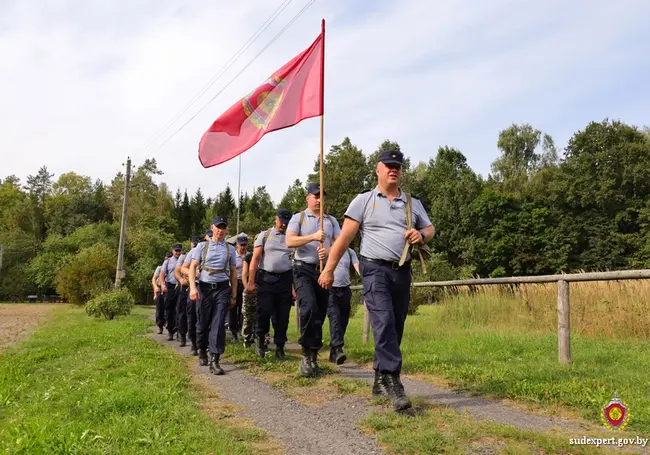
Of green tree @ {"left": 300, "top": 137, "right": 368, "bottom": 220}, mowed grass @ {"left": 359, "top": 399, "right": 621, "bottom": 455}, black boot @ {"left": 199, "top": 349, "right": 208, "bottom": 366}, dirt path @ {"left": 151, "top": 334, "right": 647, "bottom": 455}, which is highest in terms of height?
green tree @ {"left": 300, "top": 137, "right": 368, "bottom": 220}

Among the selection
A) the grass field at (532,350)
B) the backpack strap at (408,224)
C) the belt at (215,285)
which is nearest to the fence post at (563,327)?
the grass field at (532,350)

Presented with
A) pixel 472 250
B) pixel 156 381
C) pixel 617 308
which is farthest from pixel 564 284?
pixel 472 250

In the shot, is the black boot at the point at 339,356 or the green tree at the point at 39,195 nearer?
the black boot at the point at 339,356

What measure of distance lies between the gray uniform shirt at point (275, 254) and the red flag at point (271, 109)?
141 centimetres

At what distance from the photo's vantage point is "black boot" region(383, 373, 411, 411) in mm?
4430

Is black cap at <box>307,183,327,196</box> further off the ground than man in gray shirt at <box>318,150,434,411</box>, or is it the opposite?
black cap at <box>307,183,327,196</box>

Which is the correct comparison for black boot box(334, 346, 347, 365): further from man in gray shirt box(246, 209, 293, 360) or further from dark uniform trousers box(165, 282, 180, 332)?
dark uniform trousers box(165, 282, 180, 332)

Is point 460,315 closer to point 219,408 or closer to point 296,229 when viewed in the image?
point 296,229

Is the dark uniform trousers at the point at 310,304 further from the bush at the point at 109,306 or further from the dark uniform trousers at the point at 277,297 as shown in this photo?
the bush at the point at 109,306

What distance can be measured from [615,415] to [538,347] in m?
3.75

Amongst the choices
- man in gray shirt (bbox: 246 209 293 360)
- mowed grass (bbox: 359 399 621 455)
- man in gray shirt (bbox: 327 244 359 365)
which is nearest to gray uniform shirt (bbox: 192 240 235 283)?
man in gray shirt (bbox: 246 209 293 360)

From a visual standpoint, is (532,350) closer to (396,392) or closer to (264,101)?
(396,392)

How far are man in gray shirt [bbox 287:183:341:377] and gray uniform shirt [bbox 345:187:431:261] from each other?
131 cm

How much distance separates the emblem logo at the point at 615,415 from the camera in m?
4.02
